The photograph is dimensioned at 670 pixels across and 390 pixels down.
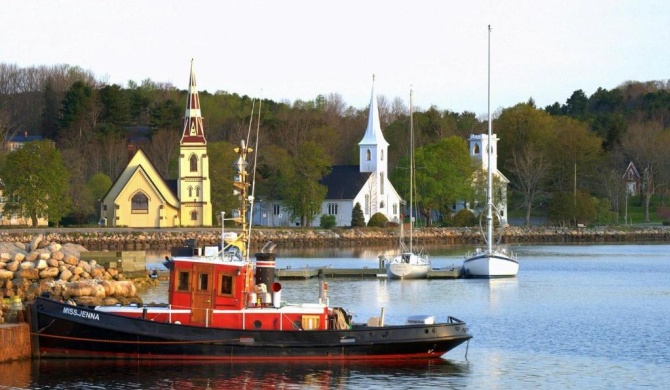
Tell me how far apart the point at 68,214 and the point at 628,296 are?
5603 cm

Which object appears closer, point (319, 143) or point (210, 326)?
point (210, 326)

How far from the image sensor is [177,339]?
91.1 feet

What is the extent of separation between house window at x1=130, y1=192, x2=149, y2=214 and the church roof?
16396 mm

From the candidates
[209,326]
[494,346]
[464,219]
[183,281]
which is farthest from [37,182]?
[209,326]

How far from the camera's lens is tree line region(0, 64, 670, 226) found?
98.3m

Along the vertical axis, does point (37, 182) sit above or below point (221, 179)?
below

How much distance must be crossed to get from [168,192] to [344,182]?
15.8 metres

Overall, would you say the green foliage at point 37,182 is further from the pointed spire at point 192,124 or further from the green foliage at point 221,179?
the green foliage at point 221,179

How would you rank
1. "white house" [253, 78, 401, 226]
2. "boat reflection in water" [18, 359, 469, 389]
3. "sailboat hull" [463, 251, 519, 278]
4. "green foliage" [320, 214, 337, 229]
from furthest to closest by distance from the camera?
"white house" [253, 78, 401, 226] → "green foliage" [320, 214, 337, 229] → "sailboat hull" [463, 251, 519, 278] → "boat reflection in water" [18, 359, 469, 389]

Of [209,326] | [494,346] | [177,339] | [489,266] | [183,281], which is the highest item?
[183,281]

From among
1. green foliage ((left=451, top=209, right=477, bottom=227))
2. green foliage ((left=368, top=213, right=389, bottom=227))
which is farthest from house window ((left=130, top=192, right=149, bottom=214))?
green foliage ((left=451, top=209, right=477, bottom=227))

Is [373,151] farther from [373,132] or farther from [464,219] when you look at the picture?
[464,219]

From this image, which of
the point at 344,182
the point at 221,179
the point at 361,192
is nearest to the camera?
the point at 221,179

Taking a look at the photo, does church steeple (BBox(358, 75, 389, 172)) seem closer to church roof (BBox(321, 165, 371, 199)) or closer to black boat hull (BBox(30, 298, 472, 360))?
church roof (BBox(321, 165, 371, 199))
